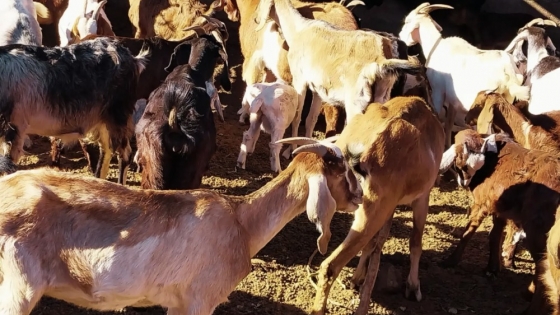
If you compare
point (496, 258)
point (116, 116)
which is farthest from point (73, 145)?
point (496, 258)

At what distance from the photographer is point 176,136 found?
4.88 m

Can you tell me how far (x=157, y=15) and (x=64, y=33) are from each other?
1274 mm

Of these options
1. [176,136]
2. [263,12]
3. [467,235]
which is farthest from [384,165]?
[263,12]

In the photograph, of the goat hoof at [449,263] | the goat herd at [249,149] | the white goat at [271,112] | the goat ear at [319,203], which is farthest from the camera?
the white goat at [271,112]

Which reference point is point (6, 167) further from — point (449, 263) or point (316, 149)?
point (449, 263)

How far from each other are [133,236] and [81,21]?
435 cm

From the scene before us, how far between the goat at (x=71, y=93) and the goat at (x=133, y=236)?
1749mm

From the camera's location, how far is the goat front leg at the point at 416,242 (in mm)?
5109

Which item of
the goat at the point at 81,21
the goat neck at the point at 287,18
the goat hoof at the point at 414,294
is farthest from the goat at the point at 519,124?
the goat at the point at 81,21

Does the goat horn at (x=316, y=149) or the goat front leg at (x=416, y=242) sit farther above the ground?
the goat horn at (x=316, y=149)

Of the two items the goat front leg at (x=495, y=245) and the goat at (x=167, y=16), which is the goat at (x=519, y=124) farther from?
→ the goat at (x=167, y=16)

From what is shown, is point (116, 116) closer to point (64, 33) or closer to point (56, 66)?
point (56, 66)

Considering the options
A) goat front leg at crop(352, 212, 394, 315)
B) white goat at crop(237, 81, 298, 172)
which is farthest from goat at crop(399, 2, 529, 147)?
goat front leg at crop(352, 212, 394, 315)

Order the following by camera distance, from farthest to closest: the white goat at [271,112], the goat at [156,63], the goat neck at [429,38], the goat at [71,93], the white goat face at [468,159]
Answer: the goat neck at [429,38], the white goat at [271,112], the goat at [156,63], the white goat face at [468,159], the goat at [71,93]
